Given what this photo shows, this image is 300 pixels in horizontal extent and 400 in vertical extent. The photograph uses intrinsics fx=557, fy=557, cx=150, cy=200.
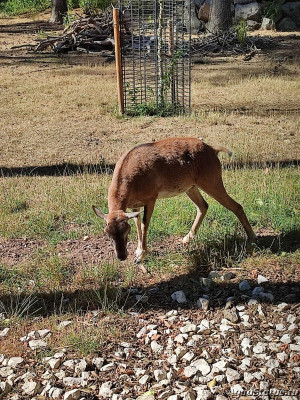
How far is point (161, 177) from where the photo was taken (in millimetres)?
6121

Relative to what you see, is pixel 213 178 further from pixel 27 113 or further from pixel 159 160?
pixel 27 113

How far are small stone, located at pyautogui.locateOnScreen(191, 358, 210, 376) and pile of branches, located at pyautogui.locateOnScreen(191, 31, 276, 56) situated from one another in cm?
1612

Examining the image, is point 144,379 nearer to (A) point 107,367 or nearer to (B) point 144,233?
(A) point 107,367

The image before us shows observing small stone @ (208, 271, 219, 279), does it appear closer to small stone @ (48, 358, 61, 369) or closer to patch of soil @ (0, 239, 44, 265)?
small stone @ (48, 358, 61, 369)

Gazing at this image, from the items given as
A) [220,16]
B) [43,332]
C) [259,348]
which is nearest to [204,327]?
[259,348]

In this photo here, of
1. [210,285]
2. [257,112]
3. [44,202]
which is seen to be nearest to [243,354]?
[210,285]

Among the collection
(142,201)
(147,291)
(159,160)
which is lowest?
(147,291)

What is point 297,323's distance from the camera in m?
4.80

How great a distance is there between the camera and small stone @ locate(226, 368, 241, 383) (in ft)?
13.5

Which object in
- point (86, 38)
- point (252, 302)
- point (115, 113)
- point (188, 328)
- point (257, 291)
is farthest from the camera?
point (86, 38)

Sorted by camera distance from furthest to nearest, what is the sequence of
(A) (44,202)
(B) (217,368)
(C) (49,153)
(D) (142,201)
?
(C) (49,153)
(A) (44,202)
(D) (142,201)
(B) (217,368)

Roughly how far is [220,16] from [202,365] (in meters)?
18.3

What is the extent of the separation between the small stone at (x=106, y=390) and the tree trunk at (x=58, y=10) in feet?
80.7

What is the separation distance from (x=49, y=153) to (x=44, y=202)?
8.72 ft
